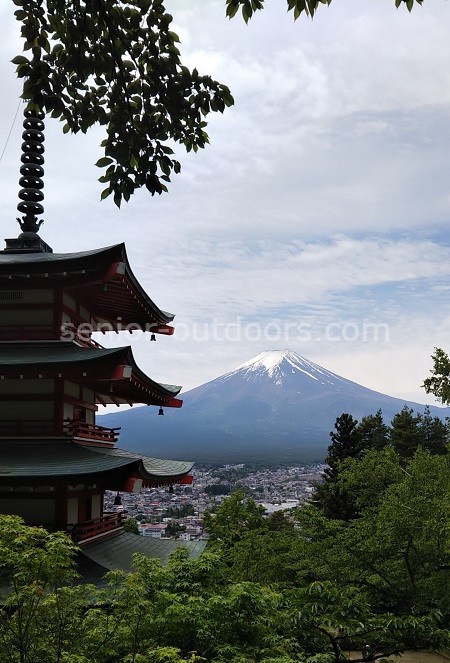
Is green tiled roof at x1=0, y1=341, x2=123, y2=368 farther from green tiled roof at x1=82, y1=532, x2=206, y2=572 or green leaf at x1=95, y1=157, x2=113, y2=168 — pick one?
green leaf at x1=95, y1=157, x2=113, y2=168

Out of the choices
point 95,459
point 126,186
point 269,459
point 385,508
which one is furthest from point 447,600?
point 269,459

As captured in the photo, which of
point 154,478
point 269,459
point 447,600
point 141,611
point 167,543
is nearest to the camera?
point 141,611

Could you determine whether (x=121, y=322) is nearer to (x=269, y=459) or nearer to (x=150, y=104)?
(x=150, y=104)

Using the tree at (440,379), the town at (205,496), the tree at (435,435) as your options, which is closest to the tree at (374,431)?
the tree at (435,435)

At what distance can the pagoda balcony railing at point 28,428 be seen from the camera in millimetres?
12078

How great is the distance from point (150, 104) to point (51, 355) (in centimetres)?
769

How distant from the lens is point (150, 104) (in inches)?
217

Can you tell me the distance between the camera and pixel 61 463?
37.0 feet

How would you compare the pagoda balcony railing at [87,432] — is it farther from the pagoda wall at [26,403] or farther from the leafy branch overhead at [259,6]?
the leafy branch overhead at [259,6]

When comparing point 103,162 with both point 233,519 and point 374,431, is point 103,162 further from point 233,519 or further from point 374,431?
point 374,431

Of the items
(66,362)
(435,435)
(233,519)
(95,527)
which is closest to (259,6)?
(66,362)

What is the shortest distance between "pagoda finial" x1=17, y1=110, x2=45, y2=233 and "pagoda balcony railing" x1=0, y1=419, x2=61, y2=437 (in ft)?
16.7

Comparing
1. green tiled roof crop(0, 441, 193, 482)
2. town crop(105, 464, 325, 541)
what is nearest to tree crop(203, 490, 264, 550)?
green tiled roof crop(0, 441, 193, 482)

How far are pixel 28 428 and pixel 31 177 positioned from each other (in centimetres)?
657
